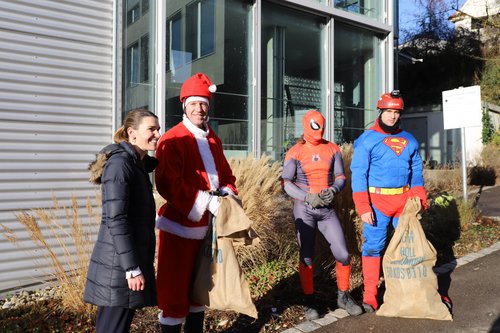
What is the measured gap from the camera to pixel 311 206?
3.98 meters

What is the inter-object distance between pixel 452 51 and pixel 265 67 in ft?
63.8

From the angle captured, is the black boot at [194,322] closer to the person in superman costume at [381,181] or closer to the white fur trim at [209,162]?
the white fur trim at [209,162]

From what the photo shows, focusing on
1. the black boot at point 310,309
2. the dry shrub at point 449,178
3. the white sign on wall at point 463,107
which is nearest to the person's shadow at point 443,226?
the white sign on wall at point 463,107

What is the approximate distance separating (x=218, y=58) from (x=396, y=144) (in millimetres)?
4254

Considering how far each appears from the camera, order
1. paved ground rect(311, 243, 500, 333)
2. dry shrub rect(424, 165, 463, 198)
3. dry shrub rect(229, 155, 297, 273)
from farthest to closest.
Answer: dry shrub rect(424, 165, 463, 198) → dry shrub rect(229, 155, 297, 273) → paved ground rect(311, 243, 500, 333)

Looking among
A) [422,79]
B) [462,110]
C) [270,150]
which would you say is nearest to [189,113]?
[270,150]

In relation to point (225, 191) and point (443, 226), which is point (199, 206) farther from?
point (443, 226)

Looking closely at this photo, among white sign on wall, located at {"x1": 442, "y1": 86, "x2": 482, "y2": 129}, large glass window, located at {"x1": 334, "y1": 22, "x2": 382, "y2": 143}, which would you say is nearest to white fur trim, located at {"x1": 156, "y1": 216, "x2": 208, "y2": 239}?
large glass window, located at {"x1": 334, "y1": 22, "x2": 382, "y2": 143}

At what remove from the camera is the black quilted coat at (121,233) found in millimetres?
A: 2412

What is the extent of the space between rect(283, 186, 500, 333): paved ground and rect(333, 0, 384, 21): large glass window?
19.8 feet

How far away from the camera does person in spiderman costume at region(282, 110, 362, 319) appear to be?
13.3 ft

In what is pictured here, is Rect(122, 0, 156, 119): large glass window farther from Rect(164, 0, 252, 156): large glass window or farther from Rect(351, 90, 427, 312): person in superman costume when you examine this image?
Rect(351, 90, 427, 312): person in superman costume

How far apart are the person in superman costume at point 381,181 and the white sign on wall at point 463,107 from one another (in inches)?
203

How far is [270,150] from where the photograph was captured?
27.1 ft
